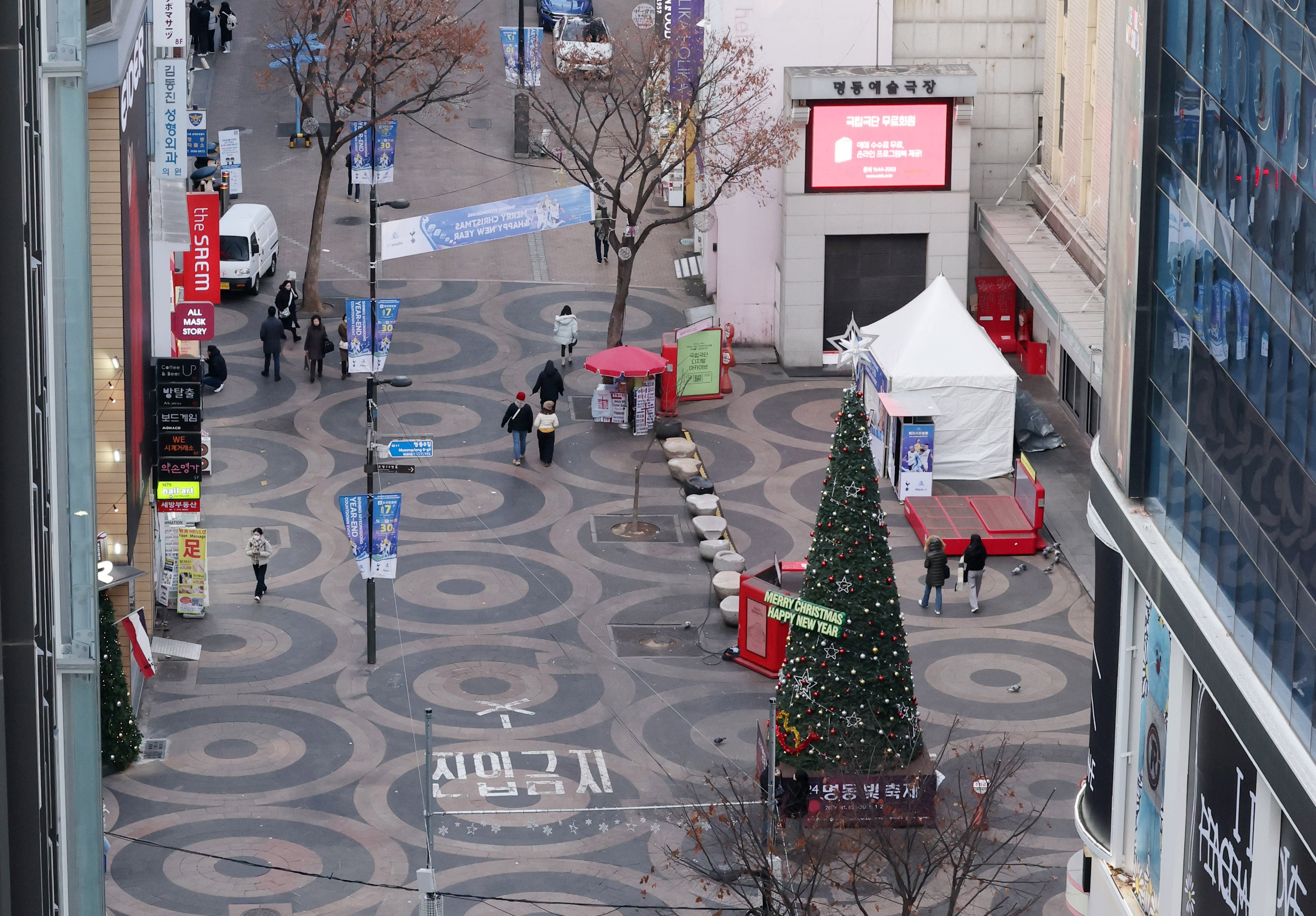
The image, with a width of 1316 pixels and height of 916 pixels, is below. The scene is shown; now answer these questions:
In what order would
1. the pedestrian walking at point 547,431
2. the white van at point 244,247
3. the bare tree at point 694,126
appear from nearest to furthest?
the pedestrian walking at point 547,431 < the bare tree at point 694,126 < the white van at point 244,247

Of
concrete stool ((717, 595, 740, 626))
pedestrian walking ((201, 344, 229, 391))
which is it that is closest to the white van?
pedestrian walking ((201, 344, 229, 391))

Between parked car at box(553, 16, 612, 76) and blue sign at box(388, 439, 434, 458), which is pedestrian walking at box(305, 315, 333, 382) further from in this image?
blue sign at box(388, 439, 434, 458)

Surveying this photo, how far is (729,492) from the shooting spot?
145 ft

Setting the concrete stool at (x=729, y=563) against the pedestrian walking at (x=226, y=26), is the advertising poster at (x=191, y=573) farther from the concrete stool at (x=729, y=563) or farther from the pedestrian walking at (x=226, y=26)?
the pedestrian walking at (x=226, y=26)

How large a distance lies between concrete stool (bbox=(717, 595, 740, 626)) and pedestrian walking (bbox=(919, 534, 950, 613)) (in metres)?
3.54

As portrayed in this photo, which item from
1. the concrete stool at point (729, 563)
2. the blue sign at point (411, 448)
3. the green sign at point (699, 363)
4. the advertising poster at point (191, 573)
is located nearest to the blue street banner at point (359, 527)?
the blue sign at point (411, 448)

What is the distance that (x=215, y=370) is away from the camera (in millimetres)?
47406

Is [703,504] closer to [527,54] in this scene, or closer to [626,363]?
[626,363]

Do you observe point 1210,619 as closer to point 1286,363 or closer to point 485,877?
point 1286,363

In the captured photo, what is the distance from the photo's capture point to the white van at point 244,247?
52.9 m

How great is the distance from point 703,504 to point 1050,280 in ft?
32.2

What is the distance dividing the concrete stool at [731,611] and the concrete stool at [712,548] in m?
2.52

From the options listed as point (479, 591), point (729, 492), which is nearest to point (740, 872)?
point (479, 591)

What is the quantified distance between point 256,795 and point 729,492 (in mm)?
14769
